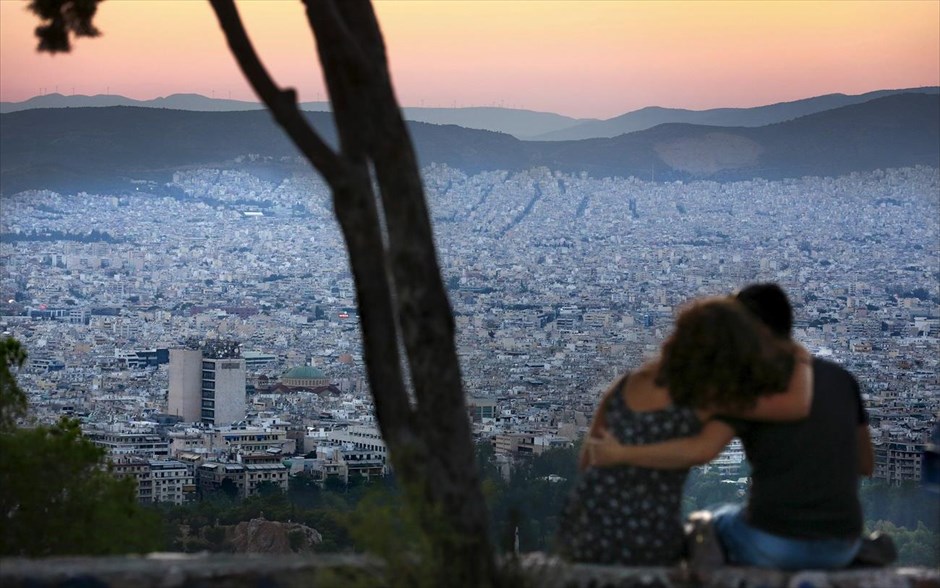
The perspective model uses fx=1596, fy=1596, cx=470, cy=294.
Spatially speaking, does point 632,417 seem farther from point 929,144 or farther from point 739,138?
point 739,138

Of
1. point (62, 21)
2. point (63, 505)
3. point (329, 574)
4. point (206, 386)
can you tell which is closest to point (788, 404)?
point (329, 574)

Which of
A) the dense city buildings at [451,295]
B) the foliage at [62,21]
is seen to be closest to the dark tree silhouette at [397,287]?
the foliage at [62,21]

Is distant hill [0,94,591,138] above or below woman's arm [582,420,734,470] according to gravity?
above

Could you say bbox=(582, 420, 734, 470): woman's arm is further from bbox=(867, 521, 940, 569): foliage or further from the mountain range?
the mountain range

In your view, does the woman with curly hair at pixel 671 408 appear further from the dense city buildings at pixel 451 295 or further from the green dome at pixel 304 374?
the green dome at pixel 304 374

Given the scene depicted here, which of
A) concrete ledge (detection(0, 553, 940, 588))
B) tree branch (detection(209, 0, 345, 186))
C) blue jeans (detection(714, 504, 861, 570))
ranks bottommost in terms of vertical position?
concrete ledge (detection(0, 553, 940, 588))

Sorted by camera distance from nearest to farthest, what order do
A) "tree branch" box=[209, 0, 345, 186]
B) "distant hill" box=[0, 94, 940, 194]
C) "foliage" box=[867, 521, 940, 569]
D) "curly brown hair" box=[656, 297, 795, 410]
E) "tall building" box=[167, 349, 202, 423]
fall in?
"curly brown hair" box=[656, 297, 795, 410], "tree branch" box=[209, 0, 345, 186], "foliage" box=[867, 521, 940, 569], "tall building" box=[167, 349, 202, 423], "distant hill" box=[0, 94, 940, 194]

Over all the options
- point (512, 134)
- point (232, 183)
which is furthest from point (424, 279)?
point (512, 134)

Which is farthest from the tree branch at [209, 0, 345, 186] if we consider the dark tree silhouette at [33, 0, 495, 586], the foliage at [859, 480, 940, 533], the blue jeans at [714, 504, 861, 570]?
the foliage at [859, 480, 940, 533]

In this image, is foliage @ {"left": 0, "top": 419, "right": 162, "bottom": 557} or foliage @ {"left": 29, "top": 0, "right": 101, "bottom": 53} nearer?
foliage @ {"left": 29, "top": 0, "right": 101, "bottom": 53}
